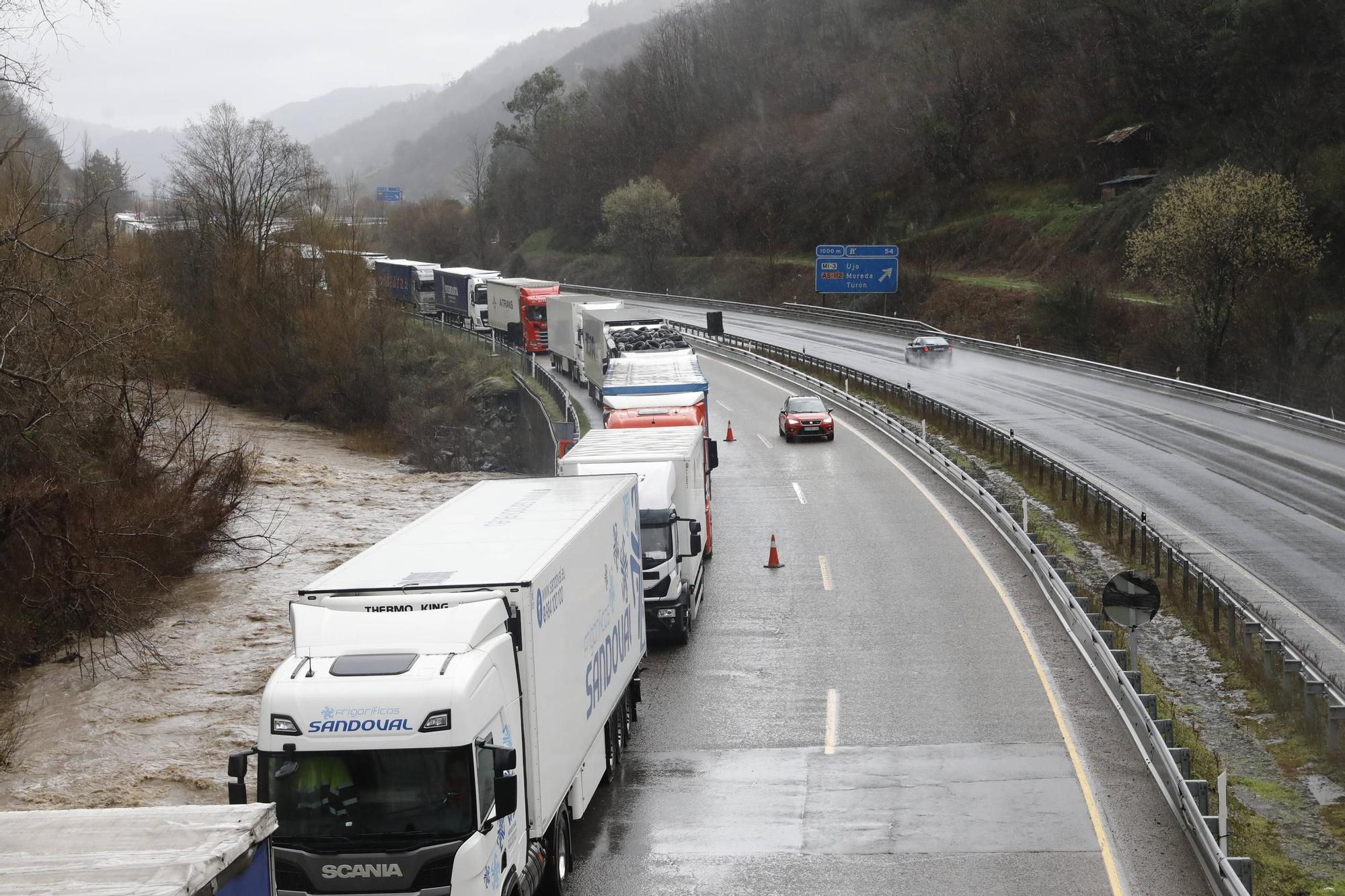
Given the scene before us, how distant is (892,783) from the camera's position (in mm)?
14492

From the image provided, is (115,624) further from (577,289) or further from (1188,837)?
(577,289)

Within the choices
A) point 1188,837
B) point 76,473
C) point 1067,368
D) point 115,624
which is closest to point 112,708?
point 115,624

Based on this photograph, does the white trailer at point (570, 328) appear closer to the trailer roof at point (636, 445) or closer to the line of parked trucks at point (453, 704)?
the trailer roof at point (636, 445)

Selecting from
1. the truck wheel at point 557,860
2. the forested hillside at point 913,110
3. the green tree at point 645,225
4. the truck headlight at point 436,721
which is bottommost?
the truck wheel at point 557,860

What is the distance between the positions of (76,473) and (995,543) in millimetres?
17943

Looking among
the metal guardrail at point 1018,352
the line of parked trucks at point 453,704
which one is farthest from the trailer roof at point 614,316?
the line of parked trucks at point 453,704

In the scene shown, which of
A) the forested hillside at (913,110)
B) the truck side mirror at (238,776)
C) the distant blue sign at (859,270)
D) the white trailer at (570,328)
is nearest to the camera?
the truck side mirror at (238,776)

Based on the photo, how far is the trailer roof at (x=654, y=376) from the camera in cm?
2991

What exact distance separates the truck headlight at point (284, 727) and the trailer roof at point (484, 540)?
4.80ft

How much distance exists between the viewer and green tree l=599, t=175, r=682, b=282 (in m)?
108

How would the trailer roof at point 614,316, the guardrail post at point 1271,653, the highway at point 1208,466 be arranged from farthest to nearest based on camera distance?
Result: the trailer roof at point 614,316 < the highway at point 1208,466 < the guardrail post at point 1271,653

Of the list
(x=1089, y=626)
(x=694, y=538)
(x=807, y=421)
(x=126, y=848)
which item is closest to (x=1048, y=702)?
(x=1089, y=626)

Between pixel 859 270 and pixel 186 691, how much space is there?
57486 mm

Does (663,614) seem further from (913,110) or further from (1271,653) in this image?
(913,110)
